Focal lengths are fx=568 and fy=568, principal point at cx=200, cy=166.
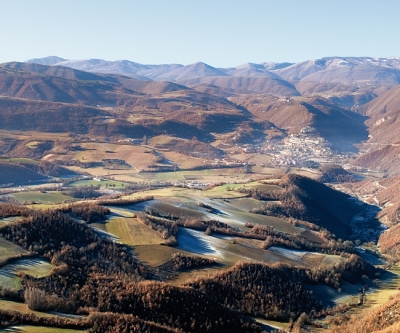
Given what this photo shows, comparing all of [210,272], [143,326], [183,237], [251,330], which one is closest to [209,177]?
[183,237]

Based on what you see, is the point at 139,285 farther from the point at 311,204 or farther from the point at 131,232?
the point at 311,204

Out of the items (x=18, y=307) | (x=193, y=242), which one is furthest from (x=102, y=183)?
(x=18, y=307)

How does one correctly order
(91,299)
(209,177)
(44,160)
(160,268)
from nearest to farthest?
(91,299) < (160,268) < (209,177) < (44,160)

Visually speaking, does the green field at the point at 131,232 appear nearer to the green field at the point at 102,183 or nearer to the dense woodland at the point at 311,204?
the dense woodland at the point at 311,204

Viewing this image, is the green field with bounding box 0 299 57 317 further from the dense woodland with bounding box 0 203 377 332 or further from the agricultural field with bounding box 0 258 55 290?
the agricultural field with bounding box 0 258 55 290

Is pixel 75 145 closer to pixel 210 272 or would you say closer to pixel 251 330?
pixel 210 272

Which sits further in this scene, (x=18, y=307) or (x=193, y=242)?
(x=193, y=242)

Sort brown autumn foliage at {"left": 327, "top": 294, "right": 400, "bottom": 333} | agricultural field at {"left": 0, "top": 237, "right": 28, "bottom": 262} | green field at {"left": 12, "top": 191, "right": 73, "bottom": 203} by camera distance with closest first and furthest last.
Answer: brown autumn foliage at {"left": 327, "top": 294, "right": 400, "bottom": 333} → agricultural field at {"left": 0, "top": 237, "right": 28, "bottom": 262} → green field at {"left": 12, "top": 191, "right": 73, "bottom": 203}

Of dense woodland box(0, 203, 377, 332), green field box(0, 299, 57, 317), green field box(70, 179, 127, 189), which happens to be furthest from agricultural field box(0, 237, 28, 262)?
green field box(70, 179, 127, 189)

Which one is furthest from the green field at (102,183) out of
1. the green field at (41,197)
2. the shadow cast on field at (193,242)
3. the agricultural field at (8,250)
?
the agricultural field at (8,250)
